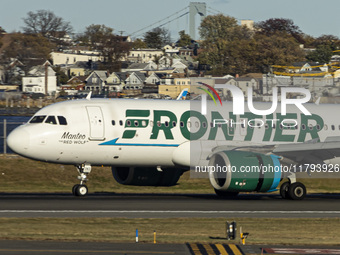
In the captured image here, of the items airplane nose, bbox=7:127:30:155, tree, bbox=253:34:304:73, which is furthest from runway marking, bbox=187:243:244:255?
tree, bbox=253:34:304:73

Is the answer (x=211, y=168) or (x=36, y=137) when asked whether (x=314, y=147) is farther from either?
(x=36, y=137)

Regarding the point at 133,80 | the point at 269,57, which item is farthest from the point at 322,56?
the point at 133,80

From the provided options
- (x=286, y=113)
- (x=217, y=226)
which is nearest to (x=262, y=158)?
(x=286, y=113)

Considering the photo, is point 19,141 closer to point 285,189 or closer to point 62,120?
point 62,120

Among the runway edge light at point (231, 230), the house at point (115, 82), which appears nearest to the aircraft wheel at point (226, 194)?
the runway edge light at point (231, 230)

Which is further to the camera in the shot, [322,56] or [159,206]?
[322,56]

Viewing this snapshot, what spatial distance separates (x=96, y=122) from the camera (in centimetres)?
3319

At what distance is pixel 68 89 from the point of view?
179 meters

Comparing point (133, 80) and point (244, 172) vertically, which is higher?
point (133, 80)

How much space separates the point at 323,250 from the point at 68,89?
16059 centimetres

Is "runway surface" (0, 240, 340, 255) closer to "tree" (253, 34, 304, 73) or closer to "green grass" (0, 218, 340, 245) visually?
"green grass" (0, 218, 340, 245)

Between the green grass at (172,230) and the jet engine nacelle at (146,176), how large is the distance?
365 inches

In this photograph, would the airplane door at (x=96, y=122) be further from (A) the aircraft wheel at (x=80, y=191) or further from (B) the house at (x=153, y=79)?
(B) the house at (x=153, y=79)

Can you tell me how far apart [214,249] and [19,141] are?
13489 mm
